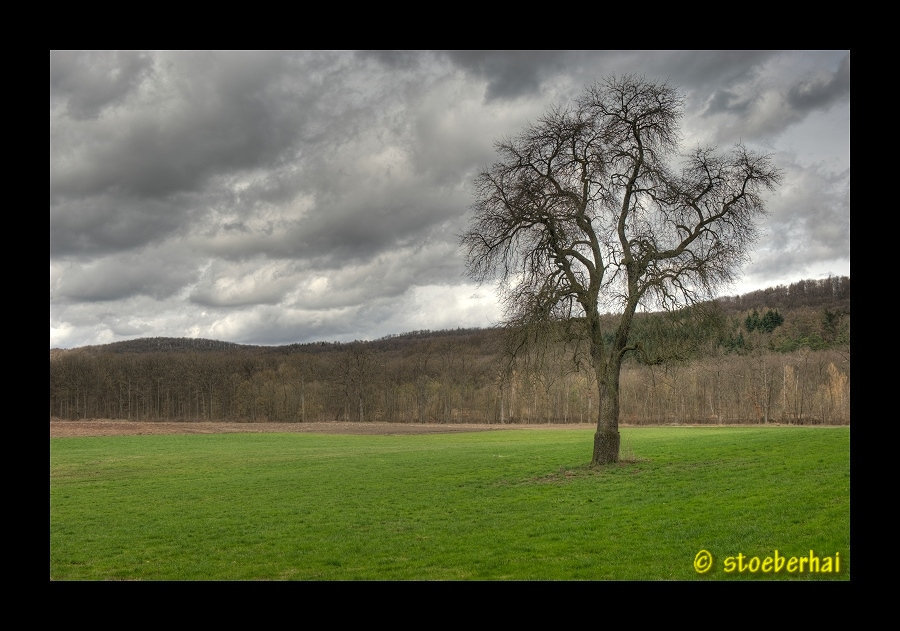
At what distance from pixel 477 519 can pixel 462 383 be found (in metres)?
97.0

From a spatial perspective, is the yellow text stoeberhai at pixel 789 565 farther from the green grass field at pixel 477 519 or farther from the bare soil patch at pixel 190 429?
the bare soil patch at pixel 190 429

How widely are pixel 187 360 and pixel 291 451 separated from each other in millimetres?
→ 99192

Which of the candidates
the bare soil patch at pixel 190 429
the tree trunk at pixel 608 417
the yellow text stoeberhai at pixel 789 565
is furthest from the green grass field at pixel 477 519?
the bare soil patch at pixel 190 429

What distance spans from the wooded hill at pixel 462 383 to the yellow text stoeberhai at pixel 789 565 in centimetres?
5504

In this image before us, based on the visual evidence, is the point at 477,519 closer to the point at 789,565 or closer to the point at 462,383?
the point at 789,565

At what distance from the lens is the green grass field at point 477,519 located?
13414 millimetres

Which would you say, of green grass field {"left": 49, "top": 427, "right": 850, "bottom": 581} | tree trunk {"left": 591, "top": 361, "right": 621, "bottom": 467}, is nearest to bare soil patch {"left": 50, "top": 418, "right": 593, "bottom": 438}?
green grass field {"left": 49, "top": 427, "right": 850, "bottom": 581}

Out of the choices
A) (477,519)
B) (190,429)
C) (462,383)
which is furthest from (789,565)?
(462,383)

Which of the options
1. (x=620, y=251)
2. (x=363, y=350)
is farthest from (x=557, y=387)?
(x=620, y=251)

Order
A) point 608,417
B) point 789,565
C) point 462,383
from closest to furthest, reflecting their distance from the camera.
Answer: point 789,565
point 608,417
point 462,383

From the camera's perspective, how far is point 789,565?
11773 mm

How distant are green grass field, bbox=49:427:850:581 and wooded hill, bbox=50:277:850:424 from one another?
42.7 metres

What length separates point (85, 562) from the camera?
50.8ft
